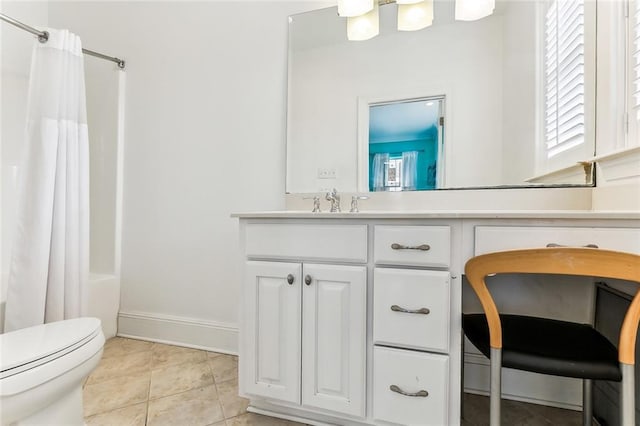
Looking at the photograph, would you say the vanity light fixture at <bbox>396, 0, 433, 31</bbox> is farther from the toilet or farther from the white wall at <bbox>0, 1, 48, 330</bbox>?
the white wall at <bbox>0, 1, 48, 330</bbox>

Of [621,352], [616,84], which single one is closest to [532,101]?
[616,84]

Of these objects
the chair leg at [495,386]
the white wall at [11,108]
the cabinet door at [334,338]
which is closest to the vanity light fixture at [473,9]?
the cabinet door at [334,338]

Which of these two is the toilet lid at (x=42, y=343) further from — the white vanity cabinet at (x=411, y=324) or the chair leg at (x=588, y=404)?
the chair leg at (x=588, y=404)

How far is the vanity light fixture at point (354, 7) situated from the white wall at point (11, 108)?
7.31ft

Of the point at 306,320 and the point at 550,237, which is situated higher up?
the point at 550,237

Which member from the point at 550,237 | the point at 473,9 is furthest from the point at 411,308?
the point at 473,9

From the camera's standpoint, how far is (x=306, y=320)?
1.23 meters

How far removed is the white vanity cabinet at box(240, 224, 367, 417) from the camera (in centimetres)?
117

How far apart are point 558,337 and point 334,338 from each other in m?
0.73

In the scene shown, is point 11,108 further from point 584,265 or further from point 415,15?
point 584,265

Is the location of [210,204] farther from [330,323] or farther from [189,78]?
[330,323]

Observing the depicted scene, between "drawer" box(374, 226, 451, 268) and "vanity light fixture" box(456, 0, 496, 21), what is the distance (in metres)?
1.14

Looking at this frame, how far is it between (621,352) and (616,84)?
3.30 ft

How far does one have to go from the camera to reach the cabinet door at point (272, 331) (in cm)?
124
